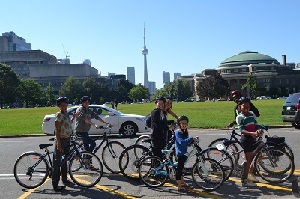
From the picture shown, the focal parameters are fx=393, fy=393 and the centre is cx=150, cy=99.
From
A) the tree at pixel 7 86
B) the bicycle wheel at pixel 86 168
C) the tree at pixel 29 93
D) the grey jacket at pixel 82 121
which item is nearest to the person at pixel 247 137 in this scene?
the bicycle wheel at pixel 86 168

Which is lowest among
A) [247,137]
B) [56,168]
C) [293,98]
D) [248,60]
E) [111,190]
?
[111,190]

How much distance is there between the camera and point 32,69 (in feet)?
588

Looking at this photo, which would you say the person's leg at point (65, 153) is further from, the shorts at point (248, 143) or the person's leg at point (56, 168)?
the shorts at point (248, 143)

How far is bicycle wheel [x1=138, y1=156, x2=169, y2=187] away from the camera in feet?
26.3

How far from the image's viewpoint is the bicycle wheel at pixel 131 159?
28.9 ft

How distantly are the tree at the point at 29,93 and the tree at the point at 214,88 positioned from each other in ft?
182

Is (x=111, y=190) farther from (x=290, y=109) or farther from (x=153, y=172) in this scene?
(x=290, y=109)

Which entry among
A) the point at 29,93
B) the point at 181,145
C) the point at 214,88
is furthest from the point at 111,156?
the point at 214,88

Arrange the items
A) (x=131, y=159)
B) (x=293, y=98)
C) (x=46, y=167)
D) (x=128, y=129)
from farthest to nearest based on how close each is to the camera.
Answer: (x=293, y=98), (x=128, y=129), (x=131, y=159), (x=46, y=167)

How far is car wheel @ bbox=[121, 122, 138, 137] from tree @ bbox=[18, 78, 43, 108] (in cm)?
9786

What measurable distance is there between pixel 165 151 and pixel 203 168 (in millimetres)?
822

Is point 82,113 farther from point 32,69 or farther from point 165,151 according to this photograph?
point 32,69

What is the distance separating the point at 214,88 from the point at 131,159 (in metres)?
128

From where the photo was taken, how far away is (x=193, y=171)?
781 cm
